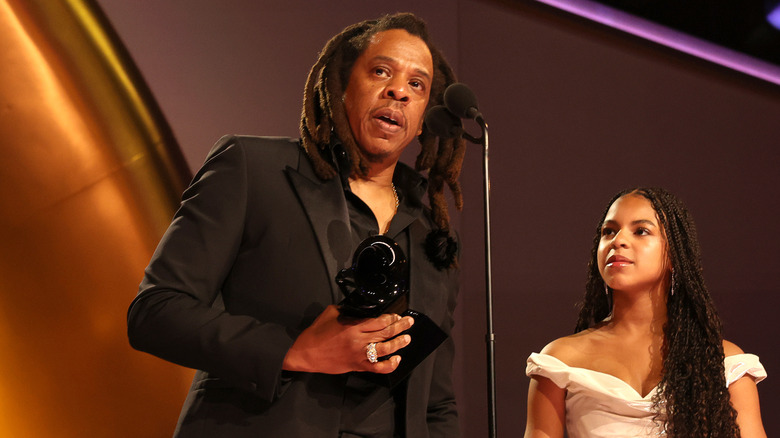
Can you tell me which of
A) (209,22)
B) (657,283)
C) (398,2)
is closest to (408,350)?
(657,283)

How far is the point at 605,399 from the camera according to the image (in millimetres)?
2547

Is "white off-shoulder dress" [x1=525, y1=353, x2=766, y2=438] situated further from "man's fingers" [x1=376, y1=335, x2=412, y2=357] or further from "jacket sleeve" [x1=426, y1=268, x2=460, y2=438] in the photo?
"man's fingers" [x1=376, y1=335, x2=412, y2=357]

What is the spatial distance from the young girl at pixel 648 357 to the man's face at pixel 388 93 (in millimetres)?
1296

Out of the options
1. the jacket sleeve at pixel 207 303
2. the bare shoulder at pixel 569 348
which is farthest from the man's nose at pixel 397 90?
the bare shoulder at pixel 569 348

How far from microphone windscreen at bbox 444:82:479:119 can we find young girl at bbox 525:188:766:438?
121 centimetres

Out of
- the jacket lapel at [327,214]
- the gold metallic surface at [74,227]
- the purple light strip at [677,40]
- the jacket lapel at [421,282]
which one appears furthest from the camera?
the purple light strip at [677,40]

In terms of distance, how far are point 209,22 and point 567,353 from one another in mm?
2144

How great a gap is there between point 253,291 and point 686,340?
189 centimetres

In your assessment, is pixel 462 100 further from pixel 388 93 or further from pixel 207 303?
pixel 207 303

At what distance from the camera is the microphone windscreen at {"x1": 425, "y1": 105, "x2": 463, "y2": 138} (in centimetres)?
188

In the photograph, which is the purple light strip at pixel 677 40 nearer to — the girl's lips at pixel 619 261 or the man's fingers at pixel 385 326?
the girl's lips at pixel 619 261

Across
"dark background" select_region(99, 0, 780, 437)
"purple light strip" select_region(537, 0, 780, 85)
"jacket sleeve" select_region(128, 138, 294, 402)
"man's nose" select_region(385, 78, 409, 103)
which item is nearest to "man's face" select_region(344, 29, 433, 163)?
"man's nose" select_region(385, 78, 409, 103)

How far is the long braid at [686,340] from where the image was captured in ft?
8.08

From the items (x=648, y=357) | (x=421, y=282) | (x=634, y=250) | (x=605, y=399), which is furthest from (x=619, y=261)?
(x=421, y=282)
